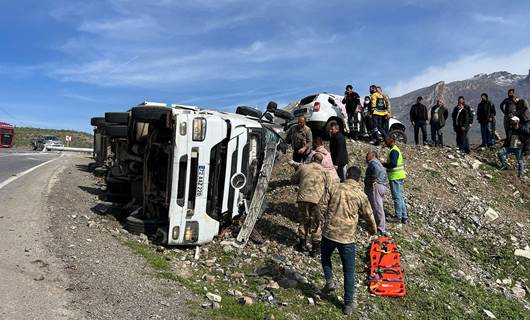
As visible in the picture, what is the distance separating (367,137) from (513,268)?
626cm

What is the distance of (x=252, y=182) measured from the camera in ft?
23.7

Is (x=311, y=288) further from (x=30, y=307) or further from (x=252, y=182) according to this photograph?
(x=30, y=307)

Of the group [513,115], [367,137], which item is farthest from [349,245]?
[513,115]

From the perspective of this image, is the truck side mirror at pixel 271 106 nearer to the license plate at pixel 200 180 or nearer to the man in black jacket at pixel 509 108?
the license plate at pixel 200 180

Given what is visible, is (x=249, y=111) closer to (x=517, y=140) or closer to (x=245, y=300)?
(x=245, y=300)

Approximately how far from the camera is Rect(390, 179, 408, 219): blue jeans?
338 inches

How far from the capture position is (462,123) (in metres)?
13.8

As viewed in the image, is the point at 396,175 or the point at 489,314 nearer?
the point at 489,314

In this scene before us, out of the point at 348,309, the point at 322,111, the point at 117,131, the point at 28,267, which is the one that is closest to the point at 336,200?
the point at 348,309

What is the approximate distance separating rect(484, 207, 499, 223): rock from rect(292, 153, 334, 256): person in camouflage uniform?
17.4 ft

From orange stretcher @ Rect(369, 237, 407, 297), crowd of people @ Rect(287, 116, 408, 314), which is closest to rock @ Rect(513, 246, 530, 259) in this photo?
crowd of people @ Rect(287, 116, 408, 314)

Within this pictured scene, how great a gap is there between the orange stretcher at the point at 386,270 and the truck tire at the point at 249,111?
3412 millimetres

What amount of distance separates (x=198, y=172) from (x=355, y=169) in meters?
2.25

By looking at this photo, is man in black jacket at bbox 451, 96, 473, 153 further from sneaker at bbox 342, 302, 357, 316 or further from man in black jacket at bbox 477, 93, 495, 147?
sneaker at bbox 342, 302, 357, 316
